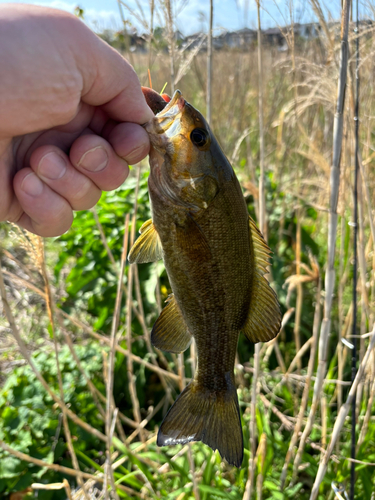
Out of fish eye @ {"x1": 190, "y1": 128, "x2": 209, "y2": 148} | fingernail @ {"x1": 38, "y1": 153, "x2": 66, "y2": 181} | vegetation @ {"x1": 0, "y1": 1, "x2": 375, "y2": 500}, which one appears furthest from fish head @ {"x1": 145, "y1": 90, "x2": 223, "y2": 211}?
vegetation @ {"x1": 0, "y1": 1, "x2": 375, "y2": 500}

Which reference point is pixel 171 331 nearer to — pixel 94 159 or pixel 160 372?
pixel 94 159

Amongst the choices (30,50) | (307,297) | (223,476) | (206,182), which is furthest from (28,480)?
(307,297)

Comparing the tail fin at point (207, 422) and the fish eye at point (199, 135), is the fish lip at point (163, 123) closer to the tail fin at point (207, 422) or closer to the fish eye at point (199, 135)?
the fish eye at point (199, 135)

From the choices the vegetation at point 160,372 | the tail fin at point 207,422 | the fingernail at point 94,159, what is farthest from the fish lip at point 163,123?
the tail fin at point 207,422

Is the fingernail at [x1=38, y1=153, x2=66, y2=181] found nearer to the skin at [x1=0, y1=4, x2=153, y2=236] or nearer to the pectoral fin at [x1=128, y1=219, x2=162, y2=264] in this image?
the skin at [x1=0, y1=4, x2=153, y2=236]

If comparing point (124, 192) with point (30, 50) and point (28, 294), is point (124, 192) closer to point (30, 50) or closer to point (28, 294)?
point (28, 294)

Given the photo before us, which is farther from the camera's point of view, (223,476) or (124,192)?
(124,192)
